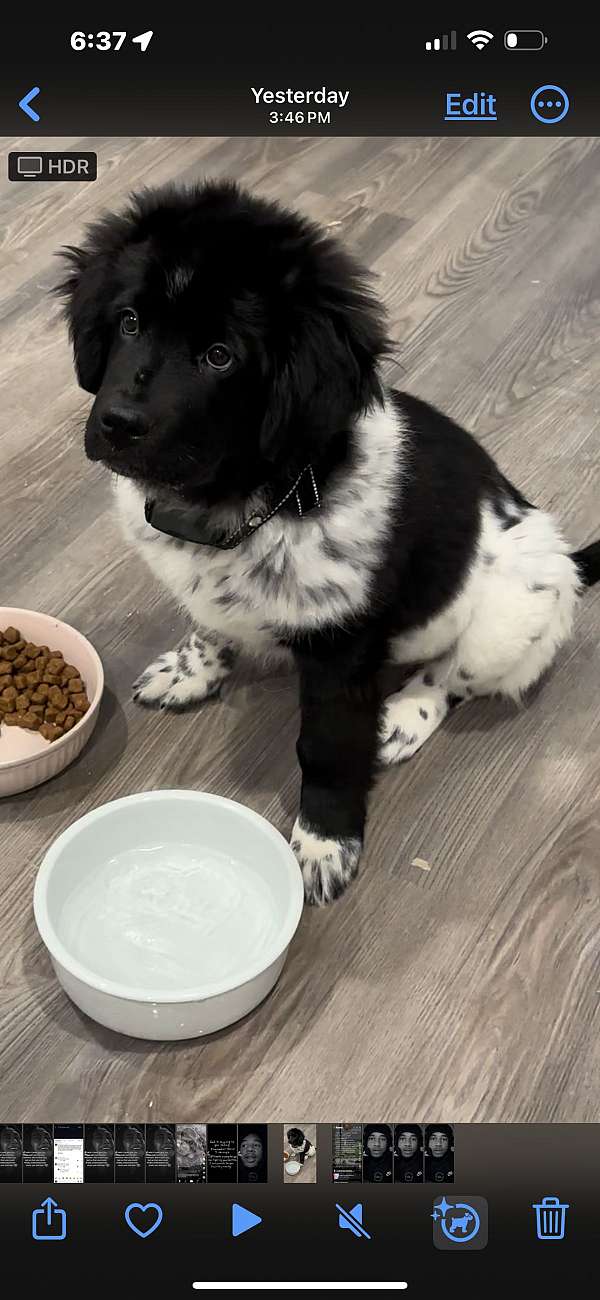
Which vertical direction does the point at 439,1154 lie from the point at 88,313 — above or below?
below

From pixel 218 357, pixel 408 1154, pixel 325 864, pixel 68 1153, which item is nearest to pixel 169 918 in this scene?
pixel 325 864

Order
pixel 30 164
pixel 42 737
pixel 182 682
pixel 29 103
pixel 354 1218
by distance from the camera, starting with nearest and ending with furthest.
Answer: pixel 354 1218 < pixel 42 737 < pixel 182 682 < pixel 29 103 < pixel 30 164

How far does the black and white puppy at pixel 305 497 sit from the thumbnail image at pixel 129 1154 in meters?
0.45

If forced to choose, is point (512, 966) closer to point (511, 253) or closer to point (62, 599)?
point (62, 599)

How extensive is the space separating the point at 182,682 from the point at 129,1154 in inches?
33.0

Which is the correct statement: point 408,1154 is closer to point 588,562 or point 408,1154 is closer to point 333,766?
point 333,766

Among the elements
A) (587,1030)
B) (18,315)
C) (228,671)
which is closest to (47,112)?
(18,315)

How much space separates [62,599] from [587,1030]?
1198 mm

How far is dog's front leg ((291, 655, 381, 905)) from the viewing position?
1799 mm

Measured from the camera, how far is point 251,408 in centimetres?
155

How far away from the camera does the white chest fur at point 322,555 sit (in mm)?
1710

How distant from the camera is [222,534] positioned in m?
1.74

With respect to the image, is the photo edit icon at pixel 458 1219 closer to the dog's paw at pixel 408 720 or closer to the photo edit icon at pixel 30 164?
the dog's paw at pixel 408 720

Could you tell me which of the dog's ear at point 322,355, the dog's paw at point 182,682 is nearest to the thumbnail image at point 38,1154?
the dog's paw at point 182,682
